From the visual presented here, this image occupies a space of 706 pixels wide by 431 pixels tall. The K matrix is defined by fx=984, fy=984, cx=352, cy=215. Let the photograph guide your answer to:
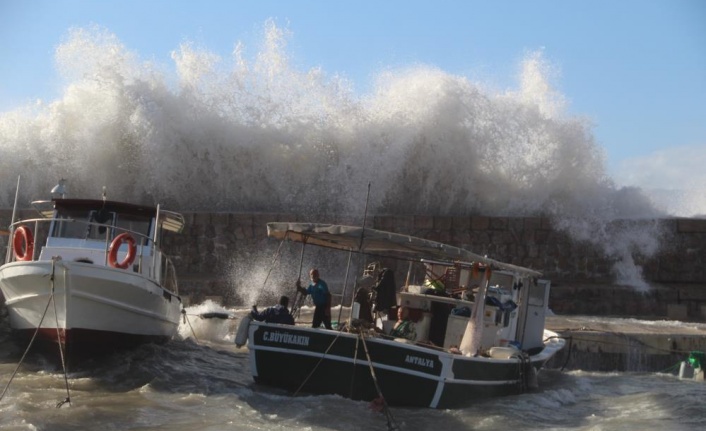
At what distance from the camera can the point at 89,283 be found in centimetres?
1211

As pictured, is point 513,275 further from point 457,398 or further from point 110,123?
point 110,123

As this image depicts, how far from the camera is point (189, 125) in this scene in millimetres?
26422

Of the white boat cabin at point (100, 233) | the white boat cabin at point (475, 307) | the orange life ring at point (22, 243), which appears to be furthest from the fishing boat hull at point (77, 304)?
the white boat cabin at point (475, 307)

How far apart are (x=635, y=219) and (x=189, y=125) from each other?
11784mm

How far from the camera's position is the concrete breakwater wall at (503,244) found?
21828 millimetres

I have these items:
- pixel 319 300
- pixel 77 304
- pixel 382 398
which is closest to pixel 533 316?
pixel 319 300

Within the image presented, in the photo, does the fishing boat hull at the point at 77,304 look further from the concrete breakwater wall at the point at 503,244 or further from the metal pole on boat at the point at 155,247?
the concrete breakwater wall at the point at 503,244

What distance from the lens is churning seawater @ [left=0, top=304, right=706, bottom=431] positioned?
9898mm

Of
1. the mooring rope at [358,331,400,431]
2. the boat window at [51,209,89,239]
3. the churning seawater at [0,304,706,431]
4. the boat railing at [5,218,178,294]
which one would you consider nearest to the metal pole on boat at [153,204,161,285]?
the boat railing at [5,218,178,294]

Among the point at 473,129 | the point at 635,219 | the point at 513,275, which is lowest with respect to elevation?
the point at 513,275

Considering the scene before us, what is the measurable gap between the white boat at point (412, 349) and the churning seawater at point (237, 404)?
176 millimetres

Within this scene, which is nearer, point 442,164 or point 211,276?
point 211,276

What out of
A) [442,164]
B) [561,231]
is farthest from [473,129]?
[561,231]

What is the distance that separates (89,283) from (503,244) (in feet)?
39.5
